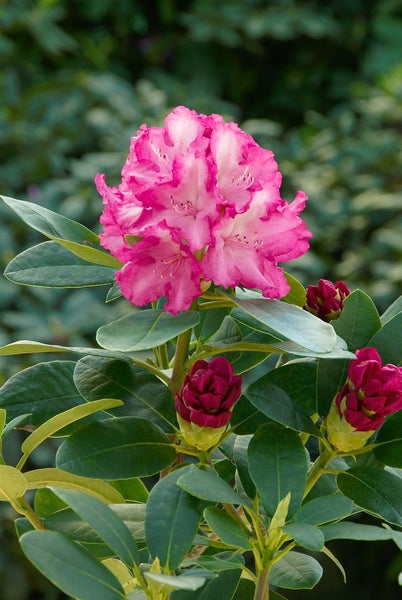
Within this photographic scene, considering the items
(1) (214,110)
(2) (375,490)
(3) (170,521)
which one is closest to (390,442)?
(2) (375,490)

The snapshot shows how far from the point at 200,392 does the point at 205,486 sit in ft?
0.15

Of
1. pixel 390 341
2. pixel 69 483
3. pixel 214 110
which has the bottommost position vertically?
pixel 214 110

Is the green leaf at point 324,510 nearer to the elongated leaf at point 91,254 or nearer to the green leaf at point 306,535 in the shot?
the green leaf at point 306,535

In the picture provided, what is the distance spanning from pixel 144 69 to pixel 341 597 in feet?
6.67

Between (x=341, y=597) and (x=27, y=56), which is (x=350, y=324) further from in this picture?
(x=27, y=56)

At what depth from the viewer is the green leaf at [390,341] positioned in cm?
54

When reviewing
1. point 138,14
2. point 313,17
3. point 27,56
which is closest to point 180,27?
point 138,14

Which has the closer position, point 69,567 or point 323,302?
point 69,567

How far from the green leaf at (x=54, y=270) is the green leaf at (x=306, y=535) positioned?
6.1 inches

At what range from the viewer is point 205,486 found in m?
0.47

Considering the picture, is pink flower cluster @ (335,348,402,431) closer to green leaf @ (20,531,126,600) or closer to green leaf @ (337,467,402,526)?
green leaf @ (337,467,402,526)

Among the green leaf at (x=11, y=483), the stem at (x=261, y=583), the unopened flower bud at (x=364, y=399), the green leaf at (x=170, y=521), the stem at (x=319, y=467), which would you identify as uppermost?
the unopened flower bud at (x=364, y=399)

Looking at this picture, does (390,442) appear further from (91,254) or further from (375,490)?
(91,254)

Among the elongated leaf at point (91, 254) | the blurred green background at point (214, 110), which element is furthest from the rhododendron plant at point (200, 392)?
the blurred green background at point (214, 110)
